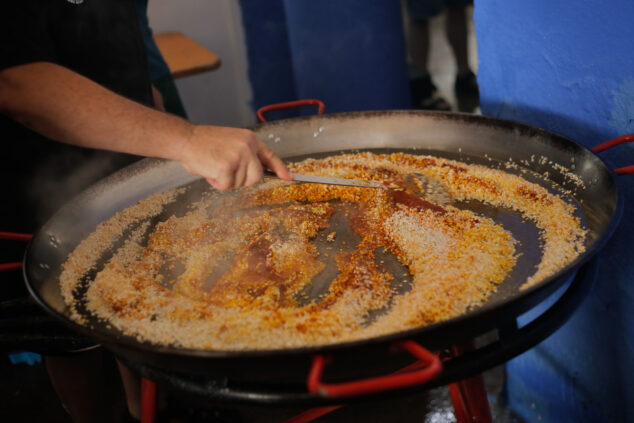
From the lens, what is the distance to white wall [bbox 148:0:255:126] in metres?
3.32

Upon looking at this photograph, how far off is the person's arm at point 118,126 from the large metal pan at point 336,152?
0.28m

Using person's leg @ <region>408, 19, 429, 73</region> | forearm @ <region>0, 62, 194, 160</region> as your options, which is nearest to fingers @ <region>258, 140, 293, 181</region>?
forearm @ <region>0, 62, 194, 160</region>

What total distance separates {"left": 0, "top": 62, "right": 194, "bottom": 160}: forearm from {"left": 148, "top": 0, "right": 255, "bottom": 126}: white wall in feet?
8.09

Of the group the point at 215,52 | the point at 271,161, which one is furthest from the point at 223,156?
the point at 215,52

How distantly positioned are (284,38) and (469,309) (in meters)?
2.85

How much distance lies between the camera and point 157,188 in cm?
140

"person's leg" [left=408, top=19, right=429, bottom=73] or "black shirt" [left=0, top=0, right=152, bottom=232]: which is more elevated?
"black shirt" [left=0, top=0, right=152, bottom=232]

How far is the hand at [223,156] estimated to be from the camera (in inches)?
38.1

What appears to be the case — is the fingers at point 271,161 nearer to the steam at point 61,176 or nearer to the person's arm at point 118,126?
the person's arm at point 118,126

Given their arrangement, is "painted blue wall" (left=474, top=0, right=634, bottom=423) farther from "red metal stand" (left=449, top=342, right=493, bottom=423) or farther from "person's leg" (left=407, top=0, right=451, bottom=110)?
"person's leg" (left=407, top=0, right=451, bottom=110)

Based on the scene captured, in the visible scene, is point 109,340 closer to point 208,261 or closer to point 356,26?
point 208,261

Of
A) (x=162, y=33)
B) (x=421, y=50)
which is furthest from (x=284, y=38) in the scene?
(x=421, y=50)

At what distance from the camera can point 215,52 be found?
138 inches

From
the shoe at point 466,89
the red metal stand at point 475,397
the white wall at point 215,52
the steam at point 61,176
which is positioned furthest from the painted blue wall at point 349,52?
the red metal stand at point 475,397
